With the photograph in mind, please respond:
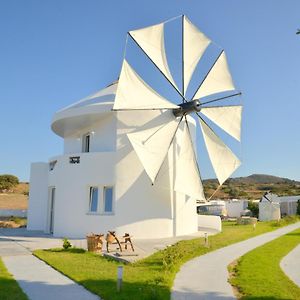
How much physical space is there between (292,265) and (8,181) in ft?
255

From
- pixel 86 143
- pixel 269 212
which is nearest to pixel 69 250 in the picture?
pixel 86 143

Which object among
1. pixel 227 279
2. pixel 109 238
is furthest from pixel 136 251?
pixel 227 279

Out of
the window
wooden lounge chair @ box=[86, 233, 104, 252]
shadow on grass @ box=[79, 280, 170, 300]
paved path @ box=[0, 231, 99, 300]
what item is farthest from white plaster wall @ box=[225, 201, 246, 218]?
shadow on grass @ box=[79, 280, 170, 300]

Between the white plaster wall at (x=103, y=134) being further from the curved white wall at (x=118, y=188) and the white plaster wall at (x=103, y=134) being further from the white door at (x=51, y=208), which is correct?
the white door at (x=51, y=208)

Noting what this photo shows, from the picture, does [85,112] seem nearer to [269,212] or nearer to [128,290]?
[128,290]

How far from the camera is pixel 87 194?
63.8ft

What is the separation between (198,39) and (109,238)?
427 inches

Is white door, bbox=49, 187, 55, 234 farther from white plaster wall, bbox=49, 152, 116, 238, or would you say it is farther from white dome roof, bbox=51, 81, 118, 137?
white dome roof, bbox=51, 81, 118, 137

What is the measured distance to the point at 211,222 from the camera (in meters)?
26.0

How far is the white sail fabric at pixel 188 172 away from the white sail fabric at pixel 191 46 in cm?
276

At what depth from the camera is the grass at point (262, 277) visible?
27.8 ft

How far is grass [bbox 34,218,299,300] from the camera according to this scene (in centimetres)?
823

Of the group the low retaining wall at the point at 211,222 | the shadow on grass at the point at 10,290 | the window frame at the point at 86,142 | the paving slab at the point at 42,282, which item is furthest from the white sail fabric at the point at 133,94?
the low retaining wall at the point at 211,222

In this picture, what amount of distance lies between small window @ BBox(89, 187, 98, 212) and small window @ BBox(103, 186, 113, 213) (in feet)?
1.48
